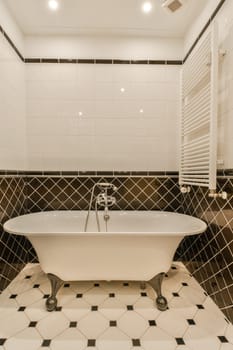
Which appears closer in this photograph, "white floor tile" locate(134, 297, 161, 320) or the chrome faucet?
"white floor tile" locate(134, 297, 161, 320)

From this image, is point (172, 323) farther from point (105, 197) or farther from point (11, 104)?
point (11, 104)

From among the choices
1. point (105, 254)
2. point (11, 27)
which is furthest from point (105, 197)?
point (11, 27)

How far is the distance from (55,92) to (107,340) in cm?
237

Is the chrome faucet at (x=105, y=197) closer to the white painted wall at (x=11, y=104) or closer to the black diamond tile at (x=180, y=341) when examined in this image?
the white painted wall at (x=11, y=104)

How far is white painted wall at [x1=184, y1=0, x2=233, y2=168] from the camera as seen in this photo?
63.4 inches

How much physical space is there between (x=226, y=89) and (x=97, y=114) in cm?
136

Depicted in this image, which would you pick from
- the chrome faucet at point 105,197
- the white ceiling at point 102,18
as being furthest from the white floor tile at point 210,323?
the white ceiling at point 102,18

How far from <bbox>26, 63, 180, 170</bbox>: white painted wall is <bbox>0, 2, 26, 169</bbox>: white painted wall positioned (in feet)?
0.38

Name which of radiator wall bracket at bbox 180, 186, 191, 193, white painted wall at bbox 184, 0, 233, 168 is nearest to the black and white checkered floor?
radiator wall bracket at bbox 180, 186, 191, 193

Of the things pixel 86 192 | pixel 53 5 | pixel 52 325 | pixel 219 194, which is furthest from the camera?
pixel 86 192

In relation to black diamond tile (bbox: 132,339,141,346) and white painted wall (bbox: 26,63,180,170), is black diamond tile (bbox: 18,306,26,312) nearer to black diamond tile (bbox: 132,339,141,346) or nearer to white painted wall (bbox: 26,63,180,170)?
black diamond tile (bbox: 132,339,141,346)

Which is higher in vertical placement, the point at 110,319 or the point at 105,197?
the point at 105,197

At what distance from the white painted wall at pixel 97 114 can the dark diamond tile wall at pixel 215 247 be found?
0.68m

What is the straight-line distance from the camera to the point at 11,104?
86.4 inches
